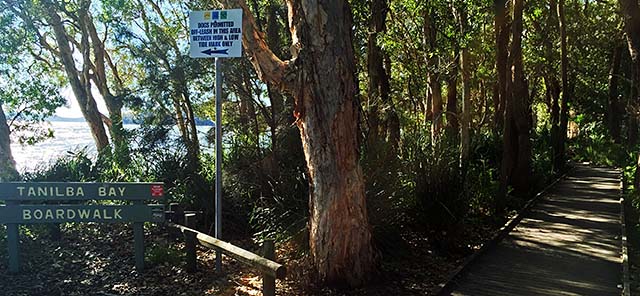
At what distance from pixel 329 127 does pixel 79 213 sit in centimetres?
342

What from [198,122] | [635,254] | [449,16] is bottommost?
[635,254]

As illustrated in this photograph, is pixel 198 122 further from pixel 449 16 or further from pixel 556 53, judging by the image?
pixel 556 53

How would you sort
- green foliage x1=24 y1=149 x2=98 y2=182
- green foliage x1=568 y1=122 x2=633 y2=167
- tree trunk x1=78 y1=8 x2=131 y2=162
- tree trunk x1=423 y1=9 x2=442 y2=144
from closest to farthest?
green foliage x1=24 y1=149 x2=98 y2=182 → tree trunk x1=78 y1=8 x2=131 y2=162 → tree trunk x1=423 y1=9 x2=442 y2=144 → green foliage x1=568 y1=122 x2=633 y2=167

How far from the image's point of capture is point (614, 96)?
83.4ft

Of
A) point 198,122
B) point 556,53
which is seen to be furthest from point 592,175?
point 198,122

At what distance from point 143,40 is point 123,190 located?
495cm

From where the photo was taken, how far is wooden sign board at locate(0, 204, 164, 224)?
6141 mm

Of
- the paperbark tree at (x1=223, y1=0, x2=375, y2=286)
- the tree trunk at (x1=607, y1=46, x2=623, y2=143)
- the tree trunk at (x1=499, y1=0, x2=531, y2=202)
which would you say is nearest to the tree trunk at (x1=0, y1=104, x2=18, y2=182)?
the paperbark tree at (x1=223, y1=0, x2=375, y2=286)

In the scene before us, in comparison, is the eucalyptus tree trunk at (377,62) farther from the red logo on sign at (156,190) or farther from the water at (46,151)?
the red logo on sign at (156,190)

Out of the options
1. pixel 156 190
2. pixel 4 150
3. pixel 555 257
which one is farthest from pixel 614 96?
pixel 4 150

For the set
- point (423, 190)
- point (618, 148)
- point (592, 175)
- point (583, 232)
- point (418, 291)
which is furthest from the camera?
point (618, 148)

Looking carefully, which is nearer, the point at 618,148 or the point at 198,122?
the point at 198,122

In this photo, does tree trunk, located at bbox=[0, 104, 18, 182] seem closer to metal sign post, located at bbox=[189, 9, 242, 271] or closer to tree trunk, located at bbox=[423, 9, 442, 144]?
metal sign post, located at bbox=[189, 9, 242, 271]

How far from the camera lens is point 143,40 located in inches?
406
